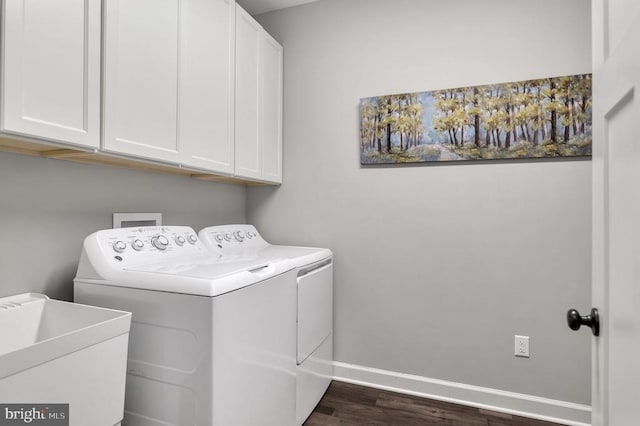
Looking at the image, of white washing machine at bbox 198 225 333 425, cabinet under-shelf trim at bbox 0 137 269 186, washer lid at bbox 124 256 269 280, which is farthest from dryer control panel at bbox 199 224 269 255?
cabinet under-shelf trim at bbox 0 137 269 186

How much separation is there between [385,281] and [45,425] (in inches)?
71.4

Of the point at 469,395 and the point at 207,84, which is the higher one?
the point at 207,84

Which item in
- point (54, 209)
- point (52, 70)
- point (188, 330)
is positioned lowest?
point (188, 330)

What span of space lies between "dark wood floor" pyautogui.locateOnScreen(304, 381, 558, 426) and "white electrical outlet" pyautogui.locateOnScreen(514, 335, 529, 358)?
0.35 metres

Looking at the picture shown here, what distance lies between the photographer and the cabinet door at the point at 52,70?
92 cm

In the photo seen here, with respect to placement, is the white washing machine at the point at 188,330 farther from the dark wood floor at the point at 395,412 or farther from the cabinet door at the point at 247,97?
the cabinet door at the point at 247,97

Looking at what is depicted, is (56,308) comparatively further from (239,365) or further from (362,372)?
(362,372)

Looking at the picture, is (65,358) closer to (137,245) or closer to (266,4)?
(137,245)

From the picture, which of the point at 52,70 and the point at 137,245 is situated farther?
the point at 137,245

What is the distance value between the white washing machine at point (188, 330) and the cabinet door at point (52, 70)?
47 centimetres

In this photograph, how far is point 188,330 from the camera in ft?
3.64

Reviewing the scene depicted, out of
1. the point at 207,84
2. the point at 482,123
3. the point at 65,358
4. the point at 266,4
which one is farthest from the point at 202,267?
the point at 266,4

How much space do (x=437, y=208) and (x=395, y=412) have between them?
1.24 metres

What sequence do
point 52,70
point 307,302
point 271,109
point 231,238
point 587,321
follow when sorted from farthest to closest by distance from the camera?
1. point 271,109
2. point 231,238
3. point 307,302
4. point 52,70
5. point 587,321
